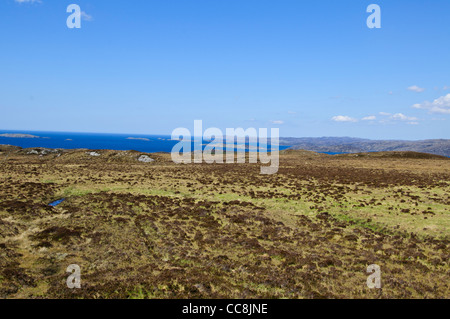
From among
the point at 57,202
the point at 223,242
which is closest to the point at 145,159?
the point at 57,202

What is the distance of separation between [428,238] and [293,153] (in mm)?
98121

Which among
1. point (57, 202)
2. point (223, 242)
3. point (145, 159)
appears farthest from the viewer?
point (145, 159)

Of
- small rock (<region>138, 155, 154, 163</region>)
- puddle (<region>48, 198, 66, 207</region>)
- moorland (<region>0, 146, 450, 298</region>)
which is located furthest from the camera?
small rock (<region>138, 155, 154, 163</region>)

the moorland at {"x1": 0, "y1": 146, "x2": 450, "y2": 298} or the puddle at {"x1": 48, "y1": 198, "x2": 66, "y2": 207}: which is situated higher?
the puddle at {"x1": 48, "y1": 198, "x2": 66, "y2": 207}

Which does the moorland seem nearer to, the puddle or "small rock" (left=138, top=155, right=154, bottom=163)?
the puddle

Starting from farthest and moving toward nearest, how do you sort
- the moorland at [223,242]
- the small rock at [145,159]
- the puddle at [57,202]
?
1. the small rock at [145,159]
2. the puddle at [57,202]
3. the moorland at [223,242]

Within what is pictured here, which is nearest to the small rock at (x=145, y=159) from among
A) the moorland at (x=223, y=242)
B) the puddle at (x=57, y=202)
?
the moorland at (x=223, y=242)

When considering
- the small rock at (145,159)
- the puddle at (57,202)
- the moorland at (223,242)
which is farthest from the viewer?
the small rock at (145,159)

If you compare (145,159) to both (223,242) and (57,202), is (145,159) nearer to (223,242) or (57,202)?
(57,202)

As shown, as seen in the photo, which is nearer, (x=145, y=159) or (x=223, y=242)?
(x=223, y=242)

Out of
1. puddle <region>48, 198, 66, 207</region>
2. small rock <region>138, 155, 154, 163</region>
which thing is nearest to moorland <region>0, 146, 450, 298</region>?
puddle <region>48, 198, 66, 207</region>

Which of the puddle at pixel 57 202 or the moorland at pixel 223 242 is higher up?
the puddle at pixel 57 202

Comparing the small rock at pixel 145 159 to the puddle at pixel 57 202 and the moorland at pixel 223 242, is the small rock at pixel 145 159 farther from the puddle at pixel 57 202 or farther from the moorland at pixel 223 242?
the puddle at pixel 57 202
